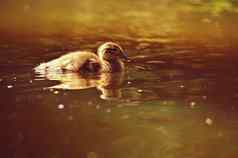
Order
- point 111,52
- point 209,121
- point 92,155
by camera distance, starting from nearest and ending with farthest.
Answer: point 92,155
point 209,121
point 111,52

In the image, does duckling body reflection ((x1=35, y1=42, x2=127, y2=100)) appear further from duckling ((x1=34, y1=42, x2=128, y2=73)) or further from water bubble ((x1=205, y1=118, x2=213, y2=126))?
water bubble ((x1=205, y1=118, x2=213, y2=126))

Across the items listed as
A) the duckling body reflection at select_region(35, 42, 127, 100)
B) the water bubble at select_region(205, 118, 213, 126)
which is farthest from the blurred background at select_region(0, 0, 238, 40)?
the water bubble at select_region(205, 118, 213, 126)

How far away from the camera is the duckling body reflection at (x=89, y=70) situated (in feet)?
25.1

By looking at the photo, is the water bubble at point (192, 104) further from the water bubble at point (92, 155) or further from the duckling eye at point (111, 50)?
the duckling eye at point (111, 50)

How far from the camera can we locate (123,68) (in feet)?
28.0

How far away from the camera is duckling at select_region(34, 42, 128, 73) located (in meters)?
8.18

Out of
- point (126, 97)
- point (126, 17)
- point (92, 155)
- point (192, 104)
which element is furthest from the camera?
point (126, 17)

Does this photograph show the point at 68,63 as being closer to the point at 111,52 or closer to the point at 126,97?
the point at 111,52

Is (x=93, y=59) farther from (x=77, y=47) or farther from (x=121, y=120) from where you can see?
(x=121, y=120)

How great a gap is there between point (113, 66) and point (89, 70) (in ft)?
1.32

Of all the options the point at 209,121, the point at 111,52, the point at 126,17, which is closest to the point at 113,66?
the point at 111,52

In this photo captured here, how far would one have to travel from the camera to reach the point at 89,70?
832cm

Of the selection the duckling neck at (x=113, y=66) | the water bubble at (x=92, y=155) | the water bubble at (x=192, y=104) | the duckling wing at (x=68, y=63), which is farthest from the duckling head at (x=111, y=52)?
the water bubble at (x=92, y=155)

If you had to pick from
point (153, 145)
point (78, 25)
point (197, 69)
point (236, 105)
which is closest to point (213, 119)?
point (236, 105)
